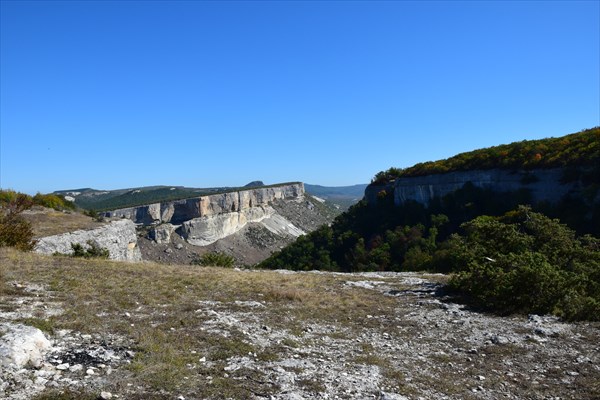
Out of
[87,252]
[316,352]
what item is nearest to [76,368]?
[316,352]

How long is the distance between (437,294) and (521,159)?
30.6m

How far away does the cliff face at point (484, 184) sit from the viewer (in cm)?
3444

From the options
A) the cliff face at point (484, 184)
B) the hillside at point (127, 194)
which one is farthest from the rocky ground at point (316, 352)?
the hillside at point (127, 194)

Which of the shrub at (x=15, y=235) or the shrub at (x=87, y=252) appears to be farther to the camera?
the shrub at (x=87, y=252)

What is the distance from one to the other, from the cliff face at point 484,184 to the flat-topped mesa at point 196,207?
61.7m

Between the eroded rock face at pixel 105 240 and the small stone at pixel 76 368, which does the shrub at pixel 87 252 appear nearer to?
the eroded rock face at pixel 105 240

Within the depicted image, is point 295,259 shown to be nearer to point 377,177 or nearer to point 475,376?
point 377,177

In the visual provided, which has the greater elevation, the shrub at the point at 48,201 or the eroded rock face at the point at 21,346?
the shrub at the point at 48,201

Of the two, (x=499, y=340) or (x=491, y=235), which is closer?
(x=499, y=340)

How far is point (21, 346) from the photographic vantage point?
647 cm

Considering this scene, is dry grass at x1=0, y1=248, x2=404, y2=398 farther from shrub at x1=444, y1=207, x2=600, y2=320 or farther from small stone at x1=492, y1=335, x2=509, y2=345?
shrub at x1=444, y1=207, x2=600, y2=320

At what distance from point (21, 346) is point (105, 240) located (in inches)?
1156

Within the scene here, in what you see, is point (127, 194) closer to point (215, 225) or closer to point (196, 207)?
point (196, 207)

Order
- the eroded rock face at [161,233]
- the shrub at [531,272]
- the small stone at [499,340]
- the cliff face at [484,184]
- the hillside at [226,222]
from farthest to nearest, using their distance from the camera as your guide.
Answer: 1. the hillside at [226,222]
2. the eroded rock face at [161,233]
3. the cliff face at [484,184]
4. the shrub at [531,272]
5. the small stone at [499,340]
